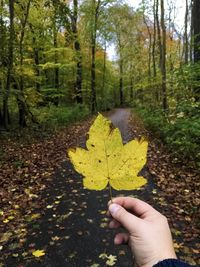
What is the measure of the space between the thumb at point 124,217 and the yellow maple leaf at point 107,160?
0.53ft

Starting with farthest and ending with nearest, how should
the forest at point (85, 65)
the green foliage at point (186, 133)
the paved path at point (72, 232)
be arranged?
the forest at point (85, 65) → the green foliage at point (186, 133) → the paved path at point (72, 232)

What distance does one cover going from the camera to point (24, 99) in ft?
43.2

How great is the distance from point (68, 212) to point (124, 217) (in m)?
4.48

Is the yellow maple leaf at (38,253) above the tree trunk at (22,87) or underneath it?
underneath

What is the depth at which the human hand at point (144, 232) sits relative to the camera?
1197mm

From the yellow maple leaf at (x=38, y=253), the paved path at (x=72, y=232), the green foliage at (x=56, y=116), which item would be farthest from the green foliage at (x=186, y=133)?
the green foliage at (x=56, y=116)

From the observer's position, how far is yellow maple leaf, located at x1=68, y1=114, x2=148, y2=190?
1.06 m

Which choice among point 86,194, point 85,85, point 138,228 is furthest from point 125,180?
point 85,85

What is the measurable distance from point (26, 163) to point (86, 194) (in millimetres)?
2597

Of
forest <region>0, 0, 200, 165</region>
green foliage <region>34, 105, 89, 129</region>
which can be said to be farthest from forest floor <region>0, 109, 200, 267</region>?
green foliage <region>34, 105, 89, 129</region>

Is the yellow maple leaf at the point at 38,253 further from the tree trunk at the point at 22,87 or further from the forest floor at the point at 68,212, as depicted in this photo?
the tree trunk at the point at 22,87

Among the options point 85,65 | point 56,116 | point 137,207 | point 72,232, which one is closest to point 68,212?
point 72,232

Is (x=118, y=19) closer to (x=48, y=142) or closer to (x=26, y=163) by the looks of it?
(x=48, y=142)

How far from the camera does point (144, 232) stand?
3.97ft
